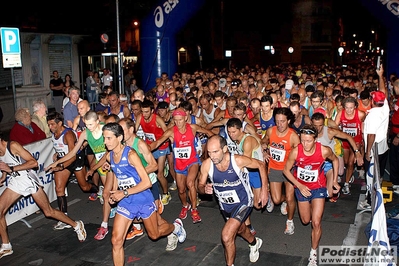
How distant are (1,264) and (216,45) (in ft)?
133

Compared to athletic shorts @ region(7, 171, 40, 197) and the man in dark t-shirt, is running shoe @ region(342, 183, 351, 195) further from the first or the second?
the man in dark t-shirt

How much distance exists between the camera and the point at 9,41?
9.99m

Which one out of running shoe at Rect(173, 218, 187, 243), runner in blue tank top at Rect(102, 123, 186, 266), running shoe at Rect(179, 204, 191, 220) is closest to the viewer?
runner in blue tank top at Rect(102, 123, 186, 266)

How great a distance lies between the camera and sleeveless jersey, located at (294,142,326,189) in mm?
5734

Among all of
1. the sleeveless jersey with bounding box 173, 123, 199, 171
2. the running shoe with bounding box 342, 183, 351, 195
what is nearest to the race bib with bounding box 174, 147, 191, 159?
the sleeveless jersey with bounding box 173, 123, 199, 171

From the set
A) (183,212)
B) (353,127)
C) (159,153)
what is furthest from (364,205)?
(159,153)

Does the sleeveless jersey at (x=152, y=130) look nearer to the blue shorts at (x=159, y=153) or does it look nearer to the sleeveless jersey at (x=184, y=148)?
the blue shorts at (x=159, y=153)

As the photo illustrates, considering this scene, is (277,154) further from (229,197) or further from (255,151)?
(229,197)

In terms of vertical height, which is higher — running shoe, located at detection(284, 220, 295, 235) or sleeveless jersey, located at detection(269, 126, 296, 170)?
sleeveless jersey, located at detection(269, 126, 296, 170)

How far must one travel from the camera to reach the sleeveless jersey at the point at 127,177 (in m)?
5.25

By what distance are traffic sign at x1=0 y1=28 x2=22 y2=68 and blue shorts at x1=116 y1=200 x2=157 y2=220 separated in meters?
6.02

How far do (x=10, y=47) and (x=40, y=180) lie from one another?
3.63 metres

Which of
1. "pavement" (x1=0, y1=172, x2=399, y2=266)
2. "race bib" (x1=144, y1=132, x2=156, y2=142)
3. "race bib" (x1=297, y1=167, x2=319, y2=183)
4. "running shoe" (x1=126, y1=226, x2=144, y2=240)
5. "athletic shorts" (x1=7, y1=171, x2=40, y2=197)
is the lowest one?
"pavement" (x1=0, y1=172, x2=399, y2=266)

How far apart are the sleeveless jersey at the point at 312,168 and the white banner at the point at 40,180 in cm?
460
